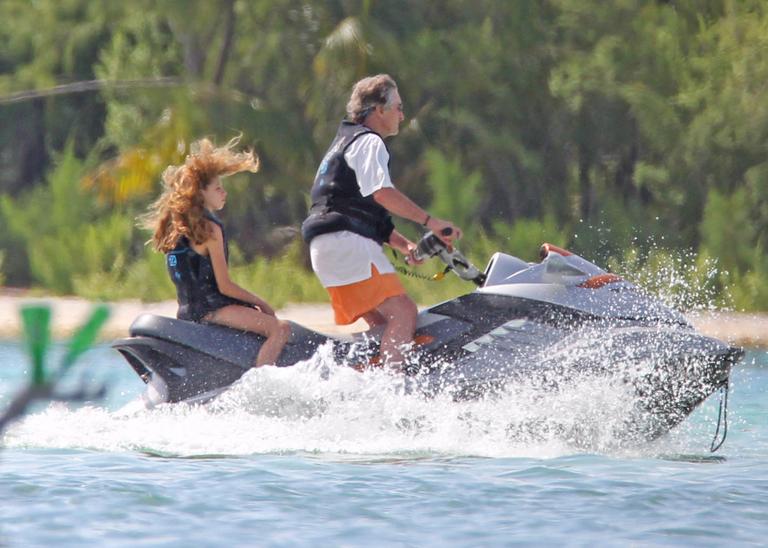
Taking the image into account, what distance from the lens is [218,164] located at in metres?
6.02

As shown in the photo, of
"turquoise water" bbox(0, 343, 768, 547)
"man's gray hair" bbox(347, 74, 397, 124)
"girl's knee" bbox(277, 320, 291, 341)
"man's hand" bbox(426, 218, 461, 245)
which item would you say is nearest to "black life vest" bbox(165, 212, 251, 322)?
"girl's knee" bbox(277, 320, 291, 341)

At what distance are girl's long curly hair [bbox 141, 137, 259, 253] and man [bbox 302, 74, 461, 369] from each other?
38 cm

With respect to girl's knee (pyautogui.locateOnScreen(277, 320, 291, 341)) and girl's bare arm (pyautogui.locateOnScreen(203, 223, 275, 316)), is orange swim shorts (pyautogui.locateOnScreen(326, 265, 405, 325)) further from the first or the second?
girl's bare arm (pyautogui.locateOnScreen(203, 223, 275, 316))

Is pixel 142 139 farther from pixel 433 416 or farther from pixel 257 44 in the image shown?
pixel 433 416

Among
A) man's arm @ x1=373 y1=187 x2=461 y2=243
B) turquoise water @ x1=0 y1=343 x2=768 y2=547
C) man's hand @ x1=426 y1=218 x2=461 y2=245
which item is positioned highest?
man's arm @ x1=373 y1=187 x2=461 y2=243

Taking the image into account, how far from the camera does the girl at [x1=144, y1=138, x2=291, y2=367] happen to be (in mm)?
5953

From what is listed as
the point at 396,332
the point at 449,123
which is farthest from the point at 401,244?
the point at 449,123

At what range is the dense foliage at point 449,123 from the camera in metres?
14.4

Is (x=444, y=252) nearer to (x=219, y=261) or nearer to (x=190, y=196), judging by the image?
(x=219, y=261)

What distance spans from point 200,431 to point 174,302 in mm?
7996

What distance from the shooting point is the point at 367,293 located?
19.6 feet

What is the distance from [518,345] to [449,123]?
10.5 metres

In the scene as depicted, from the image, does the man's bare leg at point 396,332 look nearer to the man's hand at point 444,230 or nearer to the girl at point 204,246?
the man's hand at point 444,230

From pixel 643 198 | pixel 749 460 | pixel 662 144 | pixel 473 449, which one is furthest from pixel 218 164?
pixel 643 198
